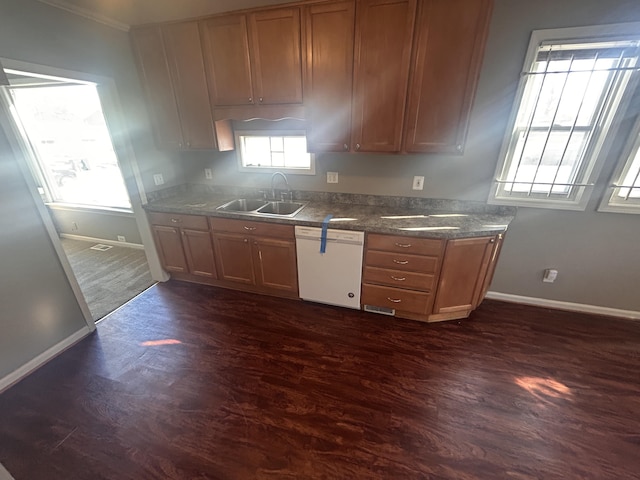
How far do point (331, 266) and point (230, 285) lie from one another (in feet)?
3.98

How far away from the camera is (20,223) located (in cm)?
183

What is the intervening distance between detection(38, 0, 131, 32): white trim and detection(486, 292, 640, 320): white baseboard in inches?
165

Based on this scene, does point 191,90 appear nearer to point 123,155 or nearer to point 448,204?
point 123,155

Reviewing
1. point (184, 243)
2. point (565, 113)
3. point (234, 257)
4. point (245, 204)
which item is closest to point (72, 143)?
point (184, 243)

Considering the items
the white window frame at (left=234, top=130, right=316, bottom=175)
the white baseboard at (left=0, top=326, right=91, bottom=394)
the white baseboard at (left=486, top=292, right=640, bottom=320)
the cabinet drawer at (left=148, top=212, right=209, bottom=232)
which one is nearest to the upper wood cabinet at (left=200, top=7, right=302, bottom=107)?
the white window frame at (left=234, top=130, right=316, bottom=175)

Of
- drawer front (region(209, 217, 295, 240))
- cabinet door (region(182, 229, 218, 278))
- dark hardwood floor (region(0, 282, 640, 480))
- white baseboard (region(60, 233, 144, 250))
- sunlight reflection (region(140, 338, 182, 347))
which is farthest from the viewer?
white baseboard (region(60, 233, 144, 250))

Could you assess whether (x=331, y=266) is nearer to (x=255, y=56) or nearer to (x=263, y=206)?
(x=263, y=206)

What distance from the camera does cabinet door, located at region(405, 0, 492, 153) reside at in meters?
1.74

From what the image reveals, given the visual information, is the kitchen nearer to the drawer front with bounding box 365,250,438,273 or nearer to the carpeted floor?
the carpeted floor

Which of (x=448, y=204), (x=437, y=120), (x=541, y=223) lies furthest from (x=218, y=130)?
(x=541, y=223)

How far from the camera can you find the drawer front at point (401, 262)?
2145 millimetres

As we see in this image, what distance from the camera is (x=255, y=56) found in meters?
2.16

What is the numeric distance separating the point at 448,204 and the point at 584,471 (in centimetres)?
187

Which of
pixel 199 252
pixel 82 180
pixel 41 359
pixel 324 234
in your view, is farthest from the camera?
pixel 82 180
